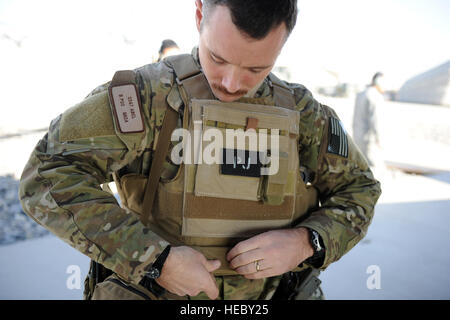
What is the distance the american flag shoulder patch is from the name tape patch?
553 millimetres

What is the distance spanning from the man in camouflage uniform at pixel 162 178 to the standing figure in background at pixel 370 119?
4158mm

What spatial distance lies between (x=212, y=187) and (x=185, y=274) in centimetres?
23

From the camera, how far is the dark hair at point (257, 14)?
0.80 meters

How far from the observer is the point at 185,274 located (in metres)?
0.83

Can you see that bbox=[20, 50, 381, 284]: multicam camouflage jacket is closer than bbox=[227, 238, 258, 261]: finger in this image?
Yes

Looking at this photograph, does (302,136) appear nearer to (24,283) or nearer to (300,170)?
(300,170)

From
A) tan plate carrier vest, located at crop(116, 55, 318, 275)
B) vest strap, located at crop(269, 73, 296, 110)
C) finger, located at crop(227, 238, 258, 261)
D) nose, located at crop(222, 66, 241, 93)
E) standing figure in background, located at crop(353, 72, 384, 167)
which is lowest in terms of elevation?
standing figure in background, located at crop(353, 72, 384, 167)

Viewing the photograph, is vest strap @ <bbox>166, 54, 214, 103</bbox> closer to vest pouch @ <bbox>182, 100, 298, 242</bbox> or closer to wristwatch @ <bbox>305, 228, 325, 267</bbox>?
vest pouch @ <bbox>182, 100, 298, 242</bbox>

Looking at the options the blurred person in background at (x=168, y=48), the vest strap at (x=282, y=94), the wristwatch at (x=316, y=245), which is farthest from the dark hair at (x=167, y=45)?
the wristwatch at (x=316, y=245)

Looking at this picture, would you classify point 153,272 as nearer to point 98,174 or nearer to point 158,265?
point 158,265

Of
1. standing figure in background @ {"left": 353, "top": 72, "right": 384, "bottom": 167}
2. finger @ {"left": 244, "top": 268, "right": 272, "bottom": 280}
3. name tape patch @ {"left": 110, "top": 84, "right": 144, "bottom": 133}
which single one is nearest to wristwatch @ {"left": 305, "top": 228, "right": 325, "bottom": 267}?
finger @ {"left": 244, "top": 268, "right": 272, "bottom": 280}

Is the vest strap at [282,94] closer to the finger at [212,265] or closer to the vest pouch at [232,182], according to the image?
the vest pouch at [232,182]

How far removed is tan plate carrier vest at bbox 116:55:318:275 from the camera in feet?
3.05
